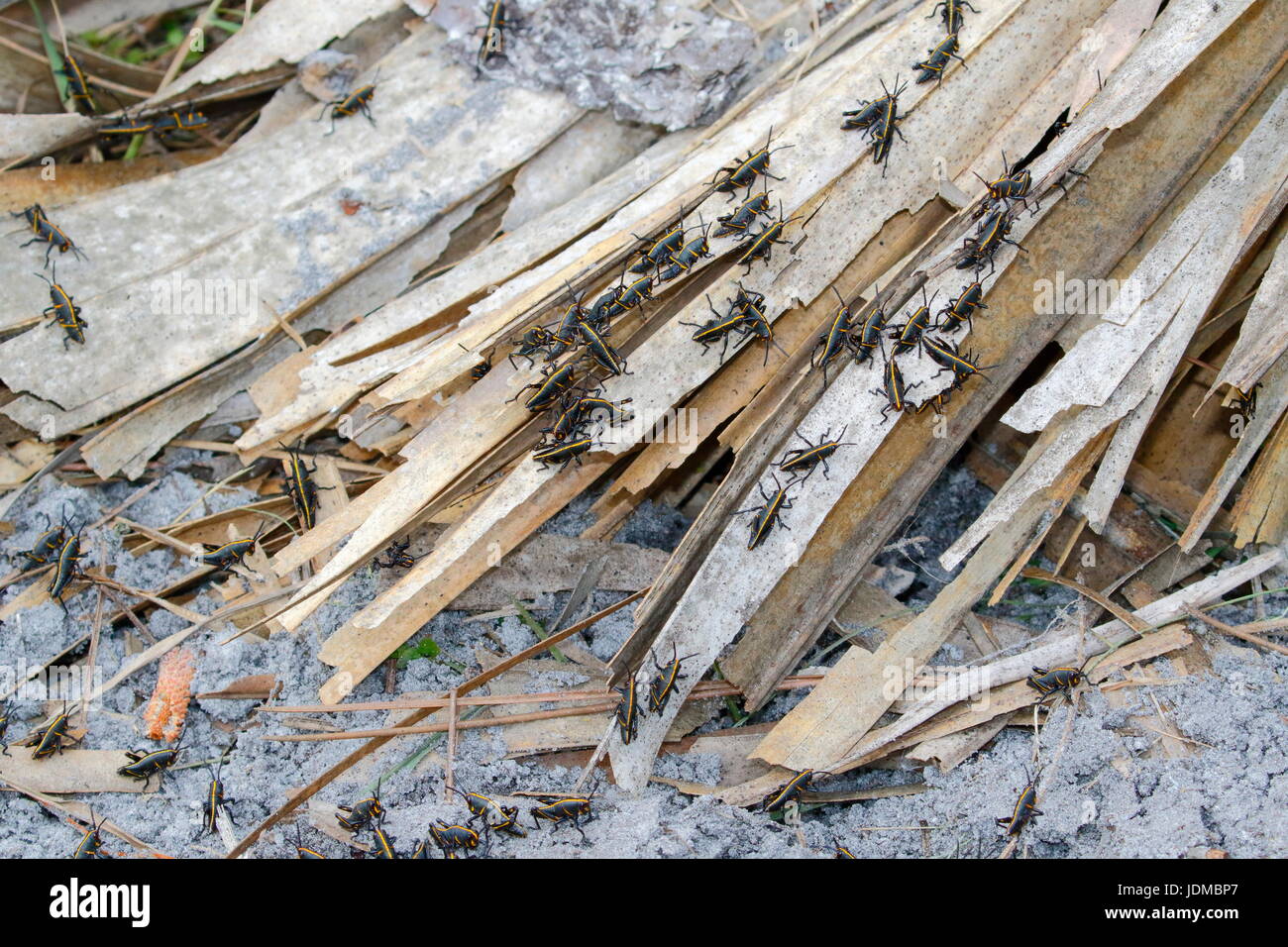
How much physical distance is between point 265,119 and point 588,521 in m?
3.85

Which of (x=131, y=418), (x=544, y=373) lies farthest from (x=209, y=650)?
(x=544, y=373)

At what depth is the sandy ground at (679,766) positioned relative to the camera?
4328 mm

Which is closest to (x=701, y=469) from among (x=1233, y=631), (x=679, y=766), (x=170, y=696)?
(x=679, y=766)

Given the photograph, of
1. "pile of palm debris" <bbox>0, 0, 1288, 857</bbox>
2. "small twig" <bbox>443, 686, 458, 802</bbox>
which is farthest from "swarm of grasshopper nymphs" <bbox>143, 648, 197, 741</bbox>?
"small twig" <bbox>443, 686, 458, 802</bbox>

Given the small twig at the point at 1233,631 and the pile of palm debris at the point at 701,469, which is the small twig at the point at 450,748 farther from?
the small twig at the point at 1233,631

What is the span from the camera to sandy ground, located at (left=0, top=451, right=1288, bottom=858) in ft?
14.2

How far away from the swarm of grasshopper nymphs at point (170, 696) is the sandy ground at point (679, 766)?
7 cm

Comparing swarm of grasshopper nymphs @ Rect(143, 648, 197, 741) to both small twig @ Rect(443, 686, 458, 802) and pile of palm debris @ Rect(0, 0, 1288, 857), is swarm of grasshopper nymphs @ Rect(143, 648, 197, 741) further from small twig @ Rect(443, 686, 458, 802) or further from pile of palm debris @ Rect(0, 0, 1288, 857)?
small twig @ Rect(443, 686, 458, 802)

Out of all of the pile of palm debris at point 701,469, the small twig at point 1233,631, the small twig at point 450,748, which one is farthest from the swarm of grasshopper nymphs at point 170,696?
the small twig at point 1233,631

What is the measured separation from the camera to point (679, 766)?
16.6ft

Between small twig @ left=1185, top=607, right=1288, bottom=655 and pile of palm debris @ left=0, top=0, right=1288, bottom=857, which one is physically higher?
pile of palm debris @ left=0, top=0, right=1288, bottom=857

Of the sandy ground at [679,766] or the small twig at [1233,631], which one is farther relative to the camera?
the small twig at [1233,631]

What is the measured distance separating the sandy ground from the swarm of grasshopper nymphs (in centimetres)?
7

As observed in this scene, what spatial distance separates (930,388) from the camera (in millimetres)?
5199
